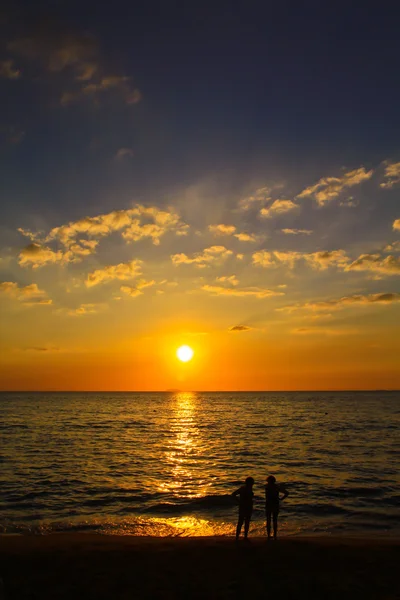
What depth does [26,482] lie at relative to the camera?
2595cm

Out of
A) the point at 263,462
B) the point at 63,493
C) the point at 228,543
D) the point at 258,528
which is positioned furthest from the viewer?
the point at 263,462

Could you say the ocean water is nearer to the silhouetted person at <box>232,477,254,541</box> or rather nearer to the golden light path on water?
the golden light path on water

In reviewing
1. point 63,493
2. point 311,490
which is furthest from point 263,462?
point 63,493

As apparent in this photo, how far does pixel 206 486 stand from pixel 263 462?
9.66 metres

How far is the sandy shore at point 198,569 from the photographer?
1027cm

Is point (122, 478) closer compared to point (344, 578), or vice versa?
point (344, 578)

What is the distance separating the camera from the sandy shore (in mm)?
10266

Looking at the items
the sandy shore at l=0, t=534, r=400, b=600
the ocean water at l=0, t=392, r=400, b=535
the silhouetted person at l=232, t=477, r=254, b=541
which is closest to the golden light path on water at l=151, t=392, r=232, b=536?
the ocean water at l=0, t=392, r=400, b=535

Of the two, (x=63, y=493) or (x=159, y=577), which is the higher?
(x=159, y=577)

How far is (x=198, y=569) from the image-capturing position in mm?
11719

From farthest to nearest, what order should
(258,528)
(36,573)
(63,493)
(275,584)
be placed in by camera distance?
(63,493) → (258,528) → (36,573) → (275,584)

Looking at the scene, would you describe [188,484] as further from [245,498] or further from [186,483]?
[245,498]

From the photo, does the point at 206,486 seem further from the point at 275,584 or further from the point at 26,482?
the point at 275,584

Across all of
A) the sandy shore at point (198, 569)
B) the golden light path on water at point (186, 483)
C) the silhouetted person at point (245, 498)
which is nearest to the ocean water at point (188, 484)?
the golden light path on water at point (186, 483)
